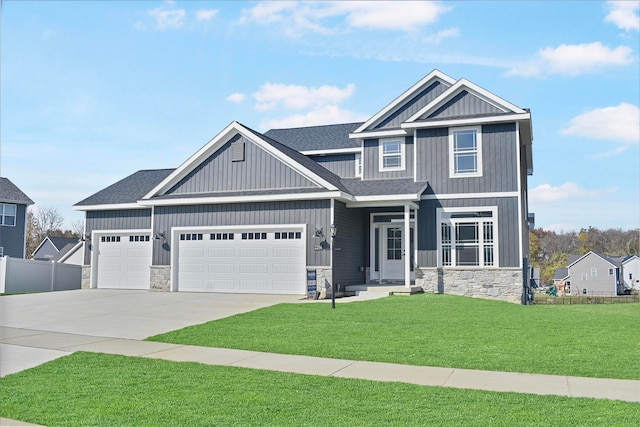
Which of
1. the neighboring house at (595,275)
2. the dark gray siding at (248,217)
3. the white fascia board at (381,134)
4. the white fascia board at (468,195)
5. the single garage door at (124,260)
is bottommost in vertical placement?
the neighboring house at (595,275)

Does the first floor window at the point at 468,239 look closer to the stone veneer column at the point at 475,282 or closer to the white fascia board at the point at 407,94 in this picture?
the stone veneer column at the point at 475,282

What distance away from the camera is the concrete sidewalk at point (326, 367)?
6904 mm

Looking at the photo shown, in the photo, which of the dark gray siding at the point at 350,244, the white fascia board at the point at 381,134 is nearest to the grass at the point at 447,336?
the dark gray siding at the point at 350,244

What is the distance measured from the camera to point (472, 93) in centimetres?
2002

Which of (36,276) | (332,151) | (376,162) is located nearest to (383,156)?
(376,162)

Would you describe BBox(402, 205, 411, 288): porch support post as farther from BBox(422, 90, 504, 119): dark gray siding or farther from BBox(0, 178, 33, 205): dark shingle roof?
BBox(0, 178, 33, 205): dark shingle roof

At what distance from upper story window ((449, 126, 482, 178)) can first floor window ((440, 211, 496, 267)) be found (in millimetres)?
1475

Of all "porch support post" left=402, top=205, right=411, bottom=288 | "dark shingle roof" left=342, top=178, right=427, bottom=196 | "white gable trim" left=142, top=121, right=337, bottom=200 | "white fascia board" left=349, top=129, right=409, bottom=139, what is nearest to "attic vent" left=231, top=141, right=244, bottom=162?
"white gable trim" left=142, top=121, right=337, bottom=200

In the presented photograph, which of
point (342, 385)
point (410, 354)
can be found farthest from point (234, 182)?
point (342, 385)

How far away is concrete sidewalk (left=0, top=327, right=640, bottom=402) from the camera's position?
6.90 metres

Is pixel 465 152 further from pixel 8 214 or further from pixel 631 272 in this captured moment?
pixel 631 272

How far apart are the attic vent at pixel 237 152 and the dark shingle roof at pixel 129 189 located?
4.90 meters

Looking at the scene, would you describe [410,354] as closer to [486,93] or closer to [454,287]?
[454,287]

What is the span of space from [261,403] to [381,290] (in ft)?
43.6
